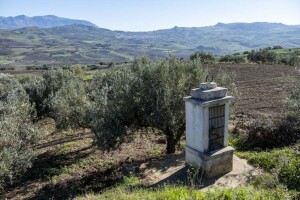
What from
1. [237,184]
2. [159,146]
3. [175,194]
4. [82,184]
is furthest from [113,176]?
[175,194]

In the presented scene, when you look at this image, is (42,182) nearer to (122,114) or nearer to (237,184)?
(122,114)

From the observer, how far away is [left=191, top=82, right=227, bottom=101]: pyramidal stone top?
12.1 m

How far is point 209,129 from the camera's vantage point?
40.9ft

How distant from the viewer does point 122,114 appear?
1469cm

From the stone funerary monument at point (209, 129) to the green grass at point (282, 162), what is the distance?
1.44 meters

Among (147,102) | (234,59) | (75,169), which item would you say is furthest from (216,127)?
(234,59)

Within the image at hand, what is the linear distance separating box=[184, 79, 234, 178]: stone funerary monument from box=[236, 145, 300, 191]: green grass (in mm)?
1438

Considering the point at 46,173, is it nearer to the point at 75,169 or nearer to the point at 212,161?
the point at 75,169

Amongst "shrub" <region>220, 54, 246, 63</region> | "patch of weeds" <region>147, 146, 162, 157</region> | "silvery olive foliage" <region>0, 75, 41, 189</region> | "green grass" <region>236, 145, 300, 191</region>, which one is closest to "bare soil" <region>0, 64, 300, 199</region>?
"patch of weeds" <region>147, 146, 162, 157</region>

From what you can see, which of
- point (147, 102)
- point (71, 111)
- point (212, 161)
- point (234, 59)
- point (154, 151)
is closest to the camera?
point (212, 161)

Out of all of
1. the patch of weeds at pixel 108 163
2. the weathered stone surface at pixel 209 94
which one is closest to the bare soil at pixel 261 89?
the weathered stone surface at pixel 209 94

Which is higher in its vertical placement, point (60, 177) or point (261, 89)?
point (261, 89)

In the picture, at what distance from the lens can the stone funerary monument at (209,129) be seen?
12.1 m

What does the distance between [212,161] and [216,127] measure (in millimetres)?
1384
